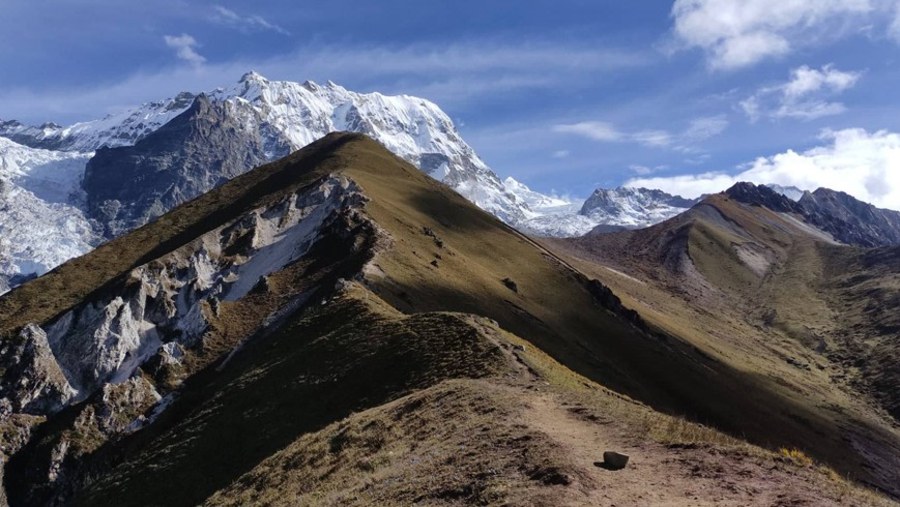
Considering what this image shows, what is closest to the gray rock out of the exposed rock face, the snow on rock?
the snow on rock

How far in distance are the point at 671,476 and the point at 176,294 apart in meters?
76.4

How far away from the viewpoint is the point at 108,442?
58.0m

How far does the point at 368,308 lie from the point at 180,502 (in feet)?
64.0

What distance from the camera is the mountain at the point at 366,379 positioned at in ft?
80.6

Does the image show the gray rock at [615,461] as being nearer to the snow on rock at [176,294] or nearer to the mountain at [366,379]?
the mountain at [366,379]

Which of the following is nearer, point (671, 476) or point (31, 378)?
point (671, 476)

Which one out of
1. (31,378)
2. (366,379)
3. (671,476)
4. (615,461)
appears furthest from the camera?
(31,378)

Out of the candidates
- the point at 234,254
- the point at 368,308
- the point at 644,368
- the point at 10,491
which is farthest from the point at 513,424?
the point at 234,254

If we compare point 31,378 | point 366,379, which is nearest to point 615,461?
point 366,379

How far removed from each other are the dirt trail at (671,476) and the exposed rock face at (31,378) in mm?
62636

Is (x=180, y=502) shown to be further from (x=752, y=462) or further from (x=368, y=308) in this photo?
(x=752, y=462)

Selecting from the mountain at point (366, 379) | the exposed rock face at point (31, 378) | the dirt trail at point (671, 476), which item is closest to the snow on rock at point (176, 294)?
the mountain at point (366, 379)

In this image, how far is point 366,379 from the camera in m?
40.9

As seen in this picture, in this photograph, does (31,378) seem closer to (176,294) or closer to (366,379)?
(176,294)
